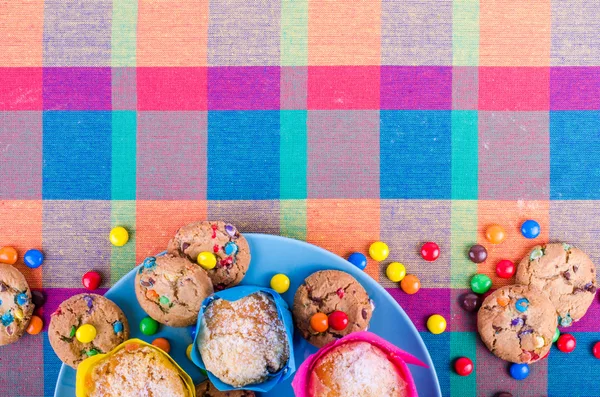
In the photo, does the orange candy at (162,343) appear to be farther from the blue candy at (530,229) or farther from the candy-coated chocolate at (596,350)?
the candy-coated chocolate at (596,350)

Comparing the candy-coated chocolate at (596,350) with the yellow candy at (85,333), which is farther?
the candy-coated chocolate at (596,350)

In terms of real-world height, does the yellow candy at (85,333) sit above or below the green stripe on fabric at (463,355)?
above

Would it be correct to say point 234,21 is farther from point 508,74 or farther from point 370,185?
point 508,74

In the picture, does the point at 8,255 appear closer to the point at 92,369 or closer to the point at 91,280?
the point at 91,280

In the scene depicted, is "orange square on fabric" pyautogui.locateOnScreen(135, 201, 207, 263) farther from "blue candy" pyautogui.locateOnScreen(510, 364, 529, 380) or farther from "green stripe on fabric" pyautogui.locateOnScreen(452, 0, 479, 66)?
"blue candy" pyautogui.locateOnScreen(510, 364, 529, 380)

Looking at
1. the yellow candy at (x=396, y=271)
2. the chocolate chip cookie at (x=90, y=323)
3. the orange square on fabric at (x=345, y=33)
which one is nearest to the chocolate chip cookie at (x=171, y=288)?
the chocolate chip cookie at (x=90, y=323)

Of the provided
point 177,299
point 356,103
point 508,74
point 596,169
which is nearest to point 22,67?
point 177,299
